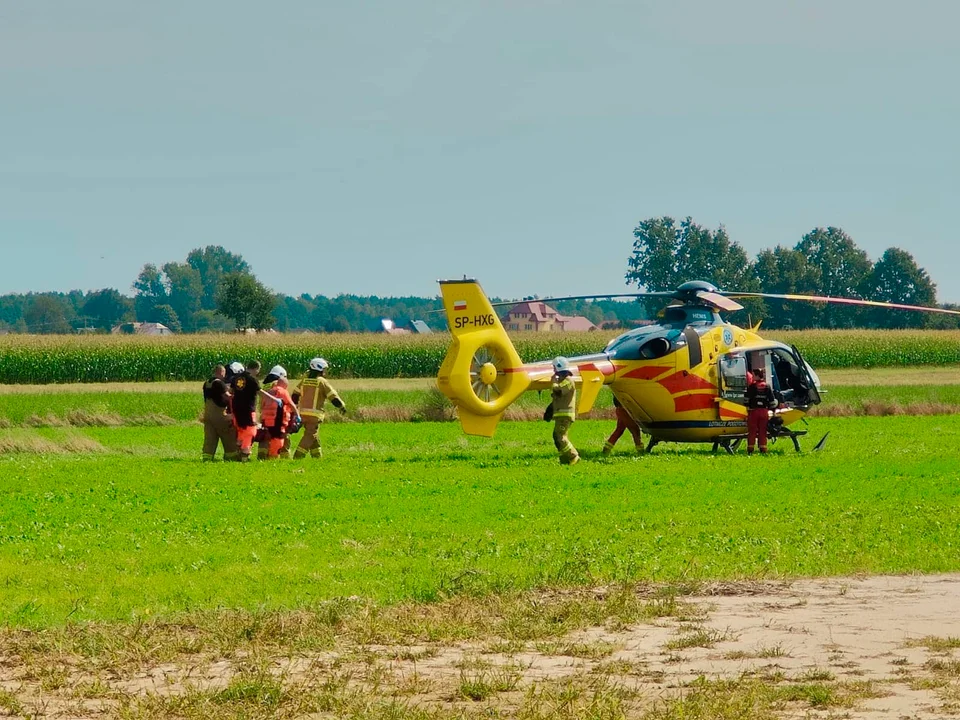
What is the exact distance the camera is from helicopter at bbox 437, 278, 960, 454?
24.5m

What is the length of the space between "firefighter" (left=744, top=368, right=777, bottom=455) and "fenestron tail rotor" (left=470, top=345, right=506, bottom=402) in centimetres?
546

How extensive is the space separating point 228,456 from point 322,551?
11.1m

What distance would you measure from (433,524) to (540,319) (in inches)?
4703

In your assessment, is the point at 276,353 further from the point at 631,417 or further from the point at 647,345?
the point at 647,345

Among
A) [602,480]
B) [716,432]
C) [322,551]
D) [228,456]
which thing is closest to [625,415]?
[716,432]

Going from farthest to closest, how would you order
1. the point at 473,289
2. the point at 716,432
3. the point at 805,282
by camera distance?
the point at 805,282, the point at 716,432, the point at 473,289

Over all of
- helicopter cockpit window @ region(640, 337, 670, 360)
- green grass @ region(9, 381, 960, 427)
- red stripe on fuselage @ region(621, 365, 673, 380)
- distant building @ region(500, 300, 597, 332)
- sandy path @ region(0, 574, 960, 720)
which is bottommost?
sandy path @ region(0, 574, 960, 720)

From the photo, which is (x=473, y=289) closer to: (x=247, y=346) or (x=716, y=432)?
(x=716, y=432)

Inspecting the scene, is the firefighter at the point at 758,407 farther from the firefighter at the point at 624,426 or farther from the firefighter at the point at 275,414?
the firefighter at the point at 275,414

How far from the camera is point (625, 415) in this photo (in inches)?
1089

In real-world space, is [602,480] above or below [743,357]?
below

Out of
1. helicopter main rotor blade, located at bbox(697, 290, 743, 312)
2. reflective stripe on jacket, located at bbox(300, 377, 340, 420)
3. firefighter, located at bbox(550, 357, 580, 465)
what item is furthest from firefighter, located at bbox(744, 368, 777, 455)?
reflective stripe on jacket, located at bbox(300, 377, 340, 420)

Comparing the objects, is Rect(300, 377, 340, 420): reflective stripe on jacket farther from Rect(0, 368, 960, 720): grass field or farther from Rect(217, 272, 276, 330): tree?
Rect(217, 272, 276, 330): tree

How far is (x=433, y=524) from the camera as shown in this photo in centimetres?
1698
